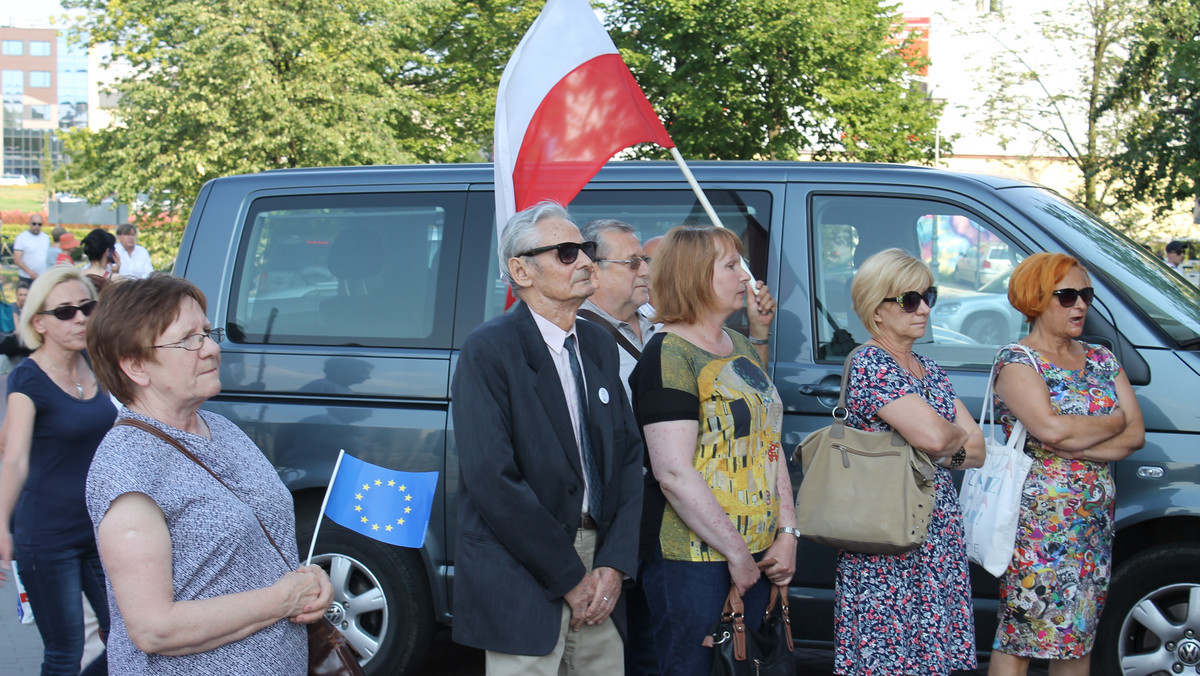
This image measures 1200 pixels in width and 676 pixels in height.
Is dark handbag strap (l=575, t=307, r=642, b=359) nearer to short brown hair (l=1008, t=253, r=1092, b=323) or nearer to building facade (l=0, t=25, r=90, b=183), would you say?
short brown hair (l=1008, t=253, r=1092, b=323)

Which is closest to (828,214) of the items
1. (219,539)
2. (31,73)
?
(219,539)

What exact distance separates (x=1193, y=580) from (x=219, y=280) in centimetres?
400

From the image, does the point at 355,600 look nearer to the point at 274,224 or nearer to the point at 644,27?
the point at 274,224

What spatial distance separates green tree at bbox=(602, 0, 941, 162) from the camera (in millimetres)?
19750

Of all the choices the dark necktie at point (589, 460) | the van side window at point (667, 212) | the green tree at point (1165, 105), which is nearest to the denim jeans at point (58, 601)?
the van side window at point (667, 212)

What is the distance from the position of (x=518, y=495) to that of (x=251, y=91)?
1795cm

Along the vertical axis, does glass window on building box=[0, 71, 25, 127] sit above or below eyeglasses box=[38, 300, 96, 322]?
above

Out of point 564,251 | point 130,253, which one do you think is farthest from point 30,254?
point 564,251

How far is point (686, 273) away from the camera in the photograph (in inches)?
130

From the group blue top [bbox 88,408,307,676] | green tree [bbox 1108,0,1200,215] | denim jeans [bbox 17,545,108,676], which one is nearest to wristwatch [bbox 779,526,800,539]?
blue top [bbox 88,408,307,676]

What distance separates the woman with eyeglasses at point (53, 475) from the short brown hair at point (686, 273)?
2.10 metres

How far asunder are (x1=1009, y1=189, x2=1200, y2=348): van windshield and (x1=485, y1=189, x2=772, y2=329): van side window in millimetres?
983

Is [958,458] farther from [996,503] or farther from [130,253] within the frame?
[130,253]

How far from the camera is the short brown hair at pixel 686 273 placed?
3.27 metres
